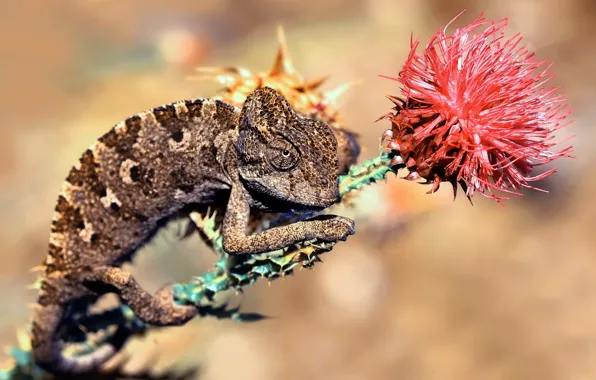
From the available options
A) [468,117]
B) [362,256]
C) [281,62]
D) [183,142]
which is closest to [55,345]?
[183,142]

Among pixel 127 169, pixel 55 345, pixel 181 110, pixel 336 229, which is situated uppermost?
pixel 181 110

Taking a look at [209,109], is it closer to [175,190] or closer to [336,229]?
[175,190]

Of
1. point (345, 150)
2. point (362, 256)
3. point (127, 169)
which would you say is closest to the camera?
point (127, 169)

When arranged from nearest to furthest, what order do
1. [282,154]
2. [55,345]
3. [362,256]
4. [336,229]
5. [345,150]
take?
[336,229] < [282,154] < [345,150] < [55,345] < [362,256]

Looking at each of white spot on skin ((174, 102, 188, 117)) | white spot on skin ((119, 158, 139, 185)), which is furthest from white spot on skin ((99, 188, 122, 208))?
white spot on skin ((174, 102, 188, 117))

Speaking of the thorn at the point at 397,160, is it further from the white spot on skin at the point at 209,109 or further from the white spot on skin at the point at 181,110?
the white spot on skin at the point at 181,110

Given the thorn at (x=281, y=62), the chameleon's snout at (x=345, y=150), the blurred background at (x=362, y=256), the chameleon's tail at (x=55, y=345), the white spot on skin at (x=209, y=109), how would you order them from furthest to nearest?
1. the blurred background at (x=362, y=256)
2. the thorn at (x=281, y=62)
3. the chameleon's tail at (x=55, y=345)
4. the chameleon's snout at (x=345, y=150)
5. the white spot on skin at (x=209, y=109)

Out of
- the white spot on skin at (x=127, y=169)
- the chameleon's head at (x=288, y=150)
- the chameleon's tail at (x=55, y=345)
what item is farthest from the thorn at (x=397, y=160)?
the chameleon's tail at (x=55, y=345)

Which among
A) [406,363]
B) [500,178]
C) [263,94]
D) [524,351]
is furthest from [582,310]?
[263,94]
